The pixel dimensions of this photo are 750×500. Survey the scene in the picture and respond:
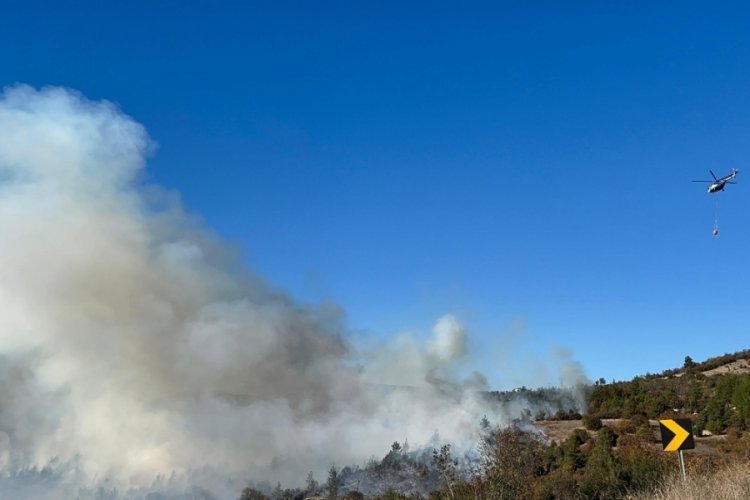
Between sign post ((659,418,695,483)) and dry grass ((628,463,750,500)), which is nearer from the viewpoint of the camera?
dry grass ((628,463,750,500))

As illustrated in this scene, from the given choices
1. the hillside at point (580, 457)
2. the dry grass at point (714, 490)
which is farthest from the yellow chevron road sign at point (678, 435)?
the dry grass at point (714, 490)

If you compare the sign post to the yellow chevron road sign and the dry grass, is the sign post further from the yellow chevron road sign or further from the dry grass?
the dry grass

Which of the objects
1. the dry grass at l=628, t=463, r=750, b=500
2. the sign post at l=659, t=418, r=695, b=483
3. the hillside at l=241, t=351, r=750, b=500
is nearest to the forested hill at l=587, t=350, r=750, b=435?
the hillside at l=241, t=351, r=750, b=500

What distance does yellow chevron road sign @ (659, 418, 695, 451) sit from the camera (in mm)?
18359

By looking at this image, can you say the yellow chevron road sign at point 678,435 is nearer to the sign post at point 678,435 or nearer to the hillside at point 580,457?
the sign post at point 678,435

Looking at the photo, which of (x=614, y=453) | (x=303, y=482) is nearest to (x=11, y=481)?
(x=303, y=482)

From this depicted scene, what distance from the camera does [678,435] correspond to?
18.6 m

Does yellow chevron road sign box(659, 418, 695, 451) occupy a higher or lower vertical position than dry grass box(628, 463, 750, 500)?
higher

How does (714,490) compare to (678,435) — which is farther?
(678,435)

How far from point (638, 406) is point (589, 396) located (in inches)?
679

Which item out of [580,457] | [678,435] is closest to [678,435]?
[678,435]

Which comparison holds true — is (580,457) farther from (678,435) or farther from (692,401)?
(678,435)

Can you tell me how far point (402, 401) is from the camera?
249 feet

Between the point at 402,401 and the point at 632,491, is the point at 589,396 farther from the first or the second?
the point at 632,491
